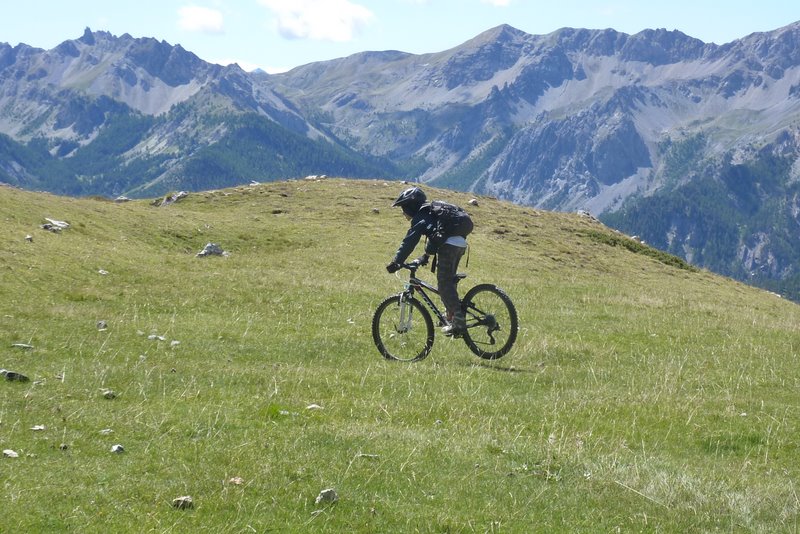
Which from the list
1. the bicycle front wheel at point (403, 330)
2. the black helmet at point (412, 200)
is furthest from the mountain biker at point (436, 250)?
the bicycle front wheel at point (403, 330)

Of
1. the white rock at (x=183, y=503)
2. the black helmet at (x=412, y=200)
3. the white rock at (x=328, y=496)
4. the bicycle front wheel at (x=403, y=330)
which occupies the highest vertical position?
the black helmet at (x=412, y=200)

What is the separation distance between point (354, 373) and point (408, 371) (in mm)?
1262

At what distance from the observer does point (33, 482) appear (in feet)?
31.6

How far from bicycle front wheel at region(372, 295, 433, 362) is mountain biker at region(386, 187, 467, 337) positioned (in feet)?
1.95

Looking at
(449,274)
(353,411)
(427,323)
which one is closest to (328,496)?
(353,411)

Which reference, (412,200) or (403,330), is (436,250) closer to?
(412,200)

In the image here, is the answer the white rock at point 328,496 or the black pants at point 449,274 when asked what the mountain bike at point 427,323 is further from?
the white rock at point 328,496

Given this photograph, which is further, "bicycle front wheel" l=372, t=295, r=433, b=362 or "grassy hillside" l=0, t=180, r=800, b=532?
"bicycle front wheel" l=372, t=295, r=433, b=362

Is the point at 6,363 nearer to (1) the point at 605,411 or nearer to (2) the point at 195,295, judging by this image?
(2) the point at 195,295

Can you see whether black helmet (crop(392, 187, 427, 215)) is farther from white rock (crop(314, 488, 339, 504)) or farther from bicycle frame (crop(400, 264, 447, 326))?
white rock (crop(314, 488, 339, 504))

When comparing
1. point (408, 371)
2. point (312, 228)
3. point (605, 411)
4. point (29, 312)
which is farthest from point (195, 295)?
point (312, 228)

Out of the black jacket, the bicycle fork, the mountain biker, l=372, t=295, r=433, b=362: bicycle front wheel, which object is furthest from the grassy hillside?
the black jacket

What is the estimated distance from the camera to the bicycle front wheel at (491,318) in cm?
1883

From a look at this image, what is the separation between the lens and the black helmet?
1852cm
